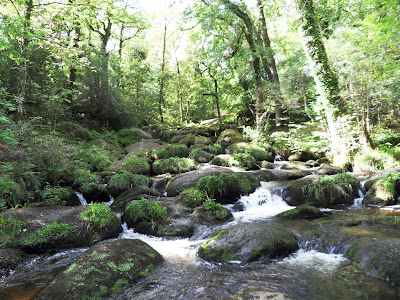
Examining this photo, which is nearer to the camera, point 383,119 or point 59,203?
point 59,203

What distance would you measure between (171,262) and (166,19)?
24029 mm

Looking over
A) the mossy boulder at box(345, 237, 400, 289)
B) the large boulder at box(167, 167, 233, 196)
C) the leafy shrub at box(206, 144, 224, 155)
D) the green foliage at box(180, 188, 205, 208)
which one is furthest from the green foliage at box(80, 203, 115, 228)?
the leafy shrub at box(206, 144, 224, 155)

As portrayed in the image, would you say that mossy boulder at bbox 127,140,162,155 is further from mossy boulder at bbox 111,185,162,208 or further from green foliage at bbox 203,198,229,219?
green foliage at bbox 203,198,229,219

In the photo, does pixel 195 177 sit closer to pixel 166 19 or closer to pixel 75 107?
pixel 75 107

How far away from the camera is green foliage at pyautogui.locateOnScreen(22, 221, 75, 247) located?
4.54 meters

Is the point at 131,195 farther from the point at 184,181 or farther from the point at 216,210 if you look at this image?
→ the point at 216,210

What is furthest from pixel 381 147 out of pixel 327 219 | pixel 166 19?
pixel 166 19

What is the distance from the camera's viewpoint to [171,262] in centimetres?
420

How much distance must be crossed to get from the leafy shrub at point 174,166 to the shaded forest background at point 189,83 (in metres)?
2.72

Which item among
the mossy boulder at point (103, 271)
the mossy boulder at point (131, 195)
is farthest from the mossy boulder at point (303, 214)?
the mossy boulder at point (131, 195)

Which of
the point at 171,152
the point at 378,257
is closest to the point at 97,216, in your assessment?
the point at 378,257

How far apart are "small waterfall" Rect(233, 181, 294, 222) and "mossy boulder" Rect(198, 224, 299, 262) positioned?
2.01m

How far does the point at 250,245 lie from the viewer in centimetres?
416

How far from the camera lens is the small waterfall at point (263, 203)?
680 cm
